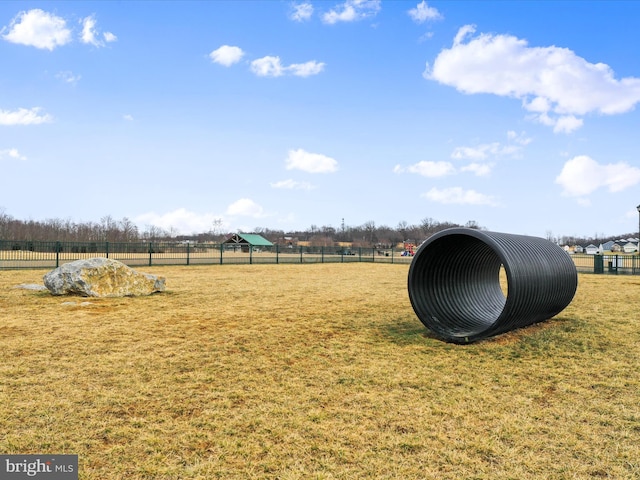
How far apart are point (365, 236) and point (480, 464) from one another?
12439 cm

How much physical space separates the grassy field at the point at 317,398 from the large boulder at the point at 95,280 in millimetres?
2774

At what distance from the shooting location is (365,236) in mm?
127000

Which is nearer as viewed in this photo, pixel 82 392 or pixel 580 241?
pixel 82 392

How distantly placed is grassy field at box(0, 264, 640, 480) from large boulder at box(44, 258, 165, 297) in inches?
109

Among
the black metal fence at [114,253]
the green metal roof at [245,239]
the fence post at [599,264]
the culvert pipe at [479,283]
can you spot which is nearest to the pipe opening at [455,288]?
the culvert pipe at [479,283]

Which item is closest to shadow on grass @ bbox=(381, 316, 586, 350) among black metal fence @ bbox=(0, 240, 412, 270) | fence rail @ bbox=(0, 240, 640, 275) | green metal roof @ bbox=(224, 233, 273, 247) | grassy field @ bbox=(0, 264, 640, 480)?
grassy field @ bbox=(0, 264, 640, 480)

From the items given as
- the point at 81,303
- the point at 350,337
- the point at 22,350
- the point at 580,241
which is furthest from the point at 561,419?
the point at 580,241

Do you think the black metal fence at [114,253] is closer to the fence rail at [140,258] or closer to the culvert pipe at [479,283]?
the fence rail at [140,258]

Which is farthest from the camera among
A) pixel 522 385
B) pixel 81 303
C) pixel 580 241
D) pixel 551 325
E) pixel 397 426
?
pixel 580 241

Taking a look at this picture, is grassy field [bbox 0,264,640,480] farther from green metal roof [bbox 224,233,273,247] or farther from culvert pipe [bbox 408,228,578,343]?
green metal roof [bbox 224,233,273,247]

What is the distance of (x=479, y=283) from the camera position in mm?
9641

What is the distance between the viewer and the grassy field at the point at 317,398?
3281mm

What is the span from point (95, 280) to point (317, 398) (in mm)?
9310

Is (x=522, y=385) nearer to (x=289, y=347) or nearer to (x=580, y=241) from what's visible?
(x=289, y=347)
